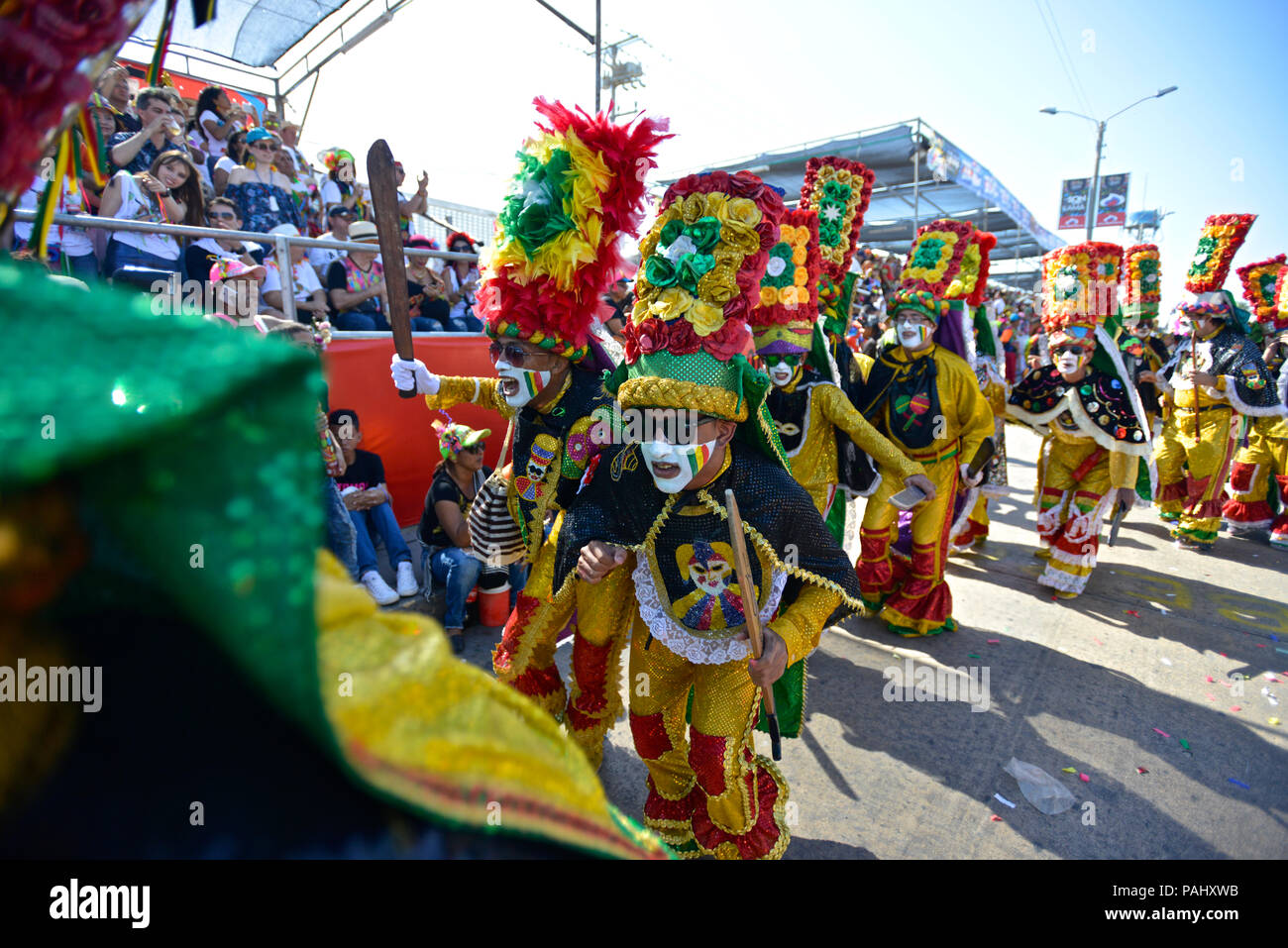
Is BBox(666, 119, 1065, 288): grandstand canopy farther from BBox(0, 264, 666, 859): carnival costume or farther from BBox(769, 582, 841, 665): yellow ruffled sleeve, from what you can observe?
BBox(0, 264, 666, 859): carnival costume

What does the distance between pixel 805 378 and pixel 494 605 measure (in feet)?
7.78

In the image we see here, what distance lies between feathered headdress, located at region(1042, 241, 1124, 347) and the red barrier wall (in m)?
4.45

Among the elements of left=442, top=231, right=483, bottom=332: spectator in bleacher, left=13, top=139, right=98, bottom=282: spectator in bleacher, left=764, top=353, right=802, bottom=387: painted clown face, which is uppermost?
left=442, top=231, right=483, bottom=332: spectator in bleacher

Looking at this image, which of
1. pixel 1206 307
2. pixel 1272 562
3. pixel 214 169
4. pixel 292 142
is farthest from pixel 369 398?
pixel 1272 562

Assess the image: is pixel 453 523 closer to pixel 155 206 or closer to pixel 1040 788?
A: pixel 155 206

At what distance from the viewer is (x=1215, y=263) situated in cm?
625

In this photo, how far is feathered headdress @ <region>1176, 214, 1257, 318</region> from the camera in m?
6.12

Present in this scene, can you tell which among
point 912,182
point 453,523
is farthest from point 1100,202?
point 453,523

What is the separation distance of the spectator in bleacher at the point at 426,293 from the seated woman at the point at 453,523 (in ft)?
6.28

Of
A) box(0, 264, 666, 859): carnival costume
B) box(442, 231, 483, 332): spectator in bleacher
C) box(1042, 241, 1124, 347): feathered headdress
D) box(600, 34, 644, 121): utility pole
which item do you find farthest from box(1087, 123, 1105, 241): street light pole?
box(0, 264, 666, 859): carnival costume

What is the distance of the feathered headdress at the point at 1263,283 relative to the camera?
6.98 m

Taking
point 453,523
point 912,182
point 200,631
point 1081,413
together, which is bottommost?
point 453,523
